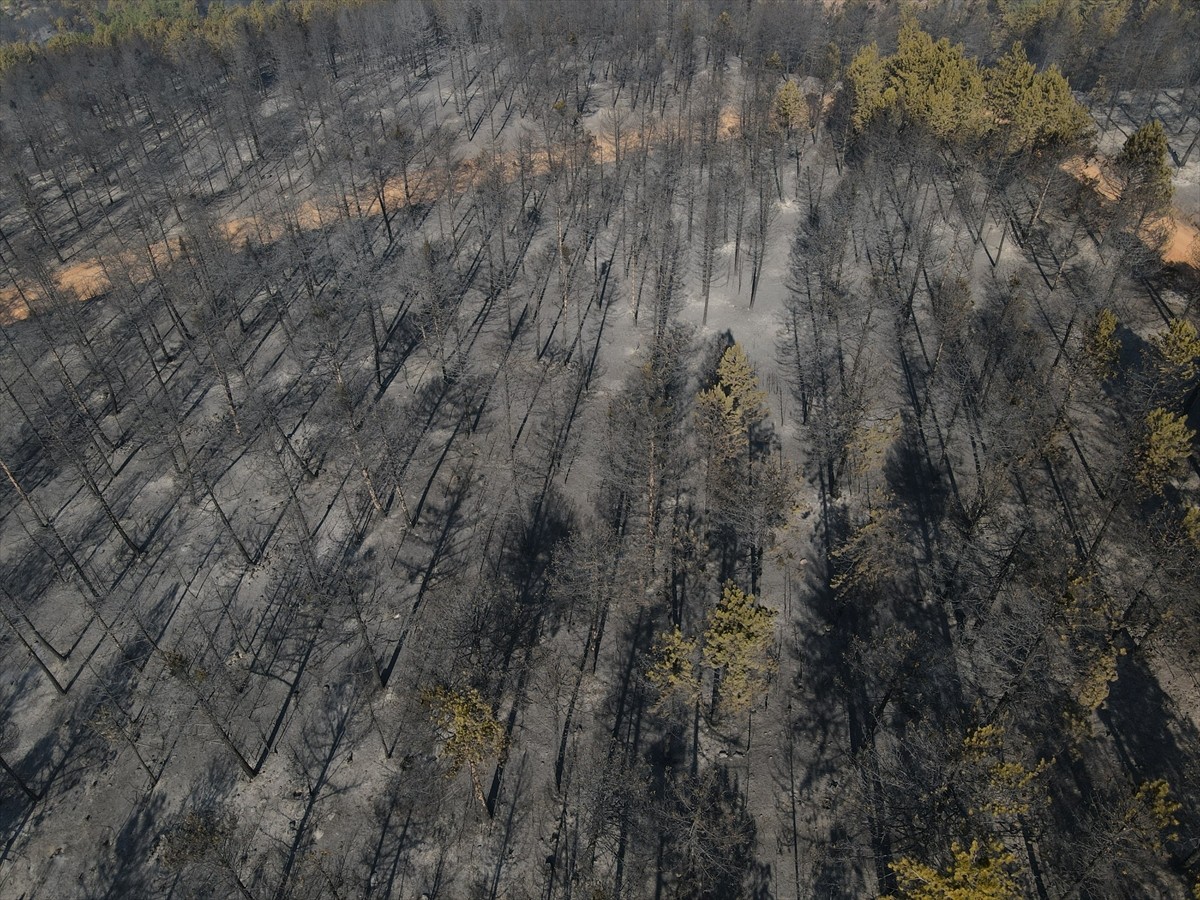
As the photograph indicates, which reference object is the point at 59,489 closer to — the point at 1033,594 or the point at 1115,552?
the point at 1033,594

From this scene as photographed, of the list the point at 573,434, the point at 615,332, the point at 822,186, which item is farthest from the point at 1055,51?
the point at 573,434

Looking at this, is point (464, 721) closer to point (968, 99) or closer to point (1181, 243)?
point (968, 99)

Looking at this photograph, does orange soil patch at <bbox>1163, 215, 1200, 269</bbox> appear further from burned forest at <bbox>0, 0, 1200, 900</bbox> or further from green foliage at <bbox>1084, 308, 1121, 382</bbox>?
green foliage at <bbox>1084, 308, 1121, 382</bbox>

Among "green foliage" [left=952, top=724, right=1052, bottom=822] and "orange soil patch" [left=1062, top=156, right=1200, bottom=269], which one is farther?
"orange soil patch" [left=1062, top=156, right=1200, bottom=269]

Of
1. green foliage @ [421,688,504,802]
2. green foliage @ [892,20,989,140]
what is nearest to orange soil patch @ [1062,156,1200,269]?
green foliage @ [892,20,989,140]

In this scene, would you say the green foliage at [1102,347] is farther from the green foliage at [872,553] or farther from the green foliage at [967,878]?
the green foliage at [967,878]

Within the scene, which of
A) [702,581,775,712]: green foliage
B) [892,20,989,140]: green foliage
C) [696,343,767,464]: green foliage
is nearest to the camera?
[702,581,775,712]: green foliage
